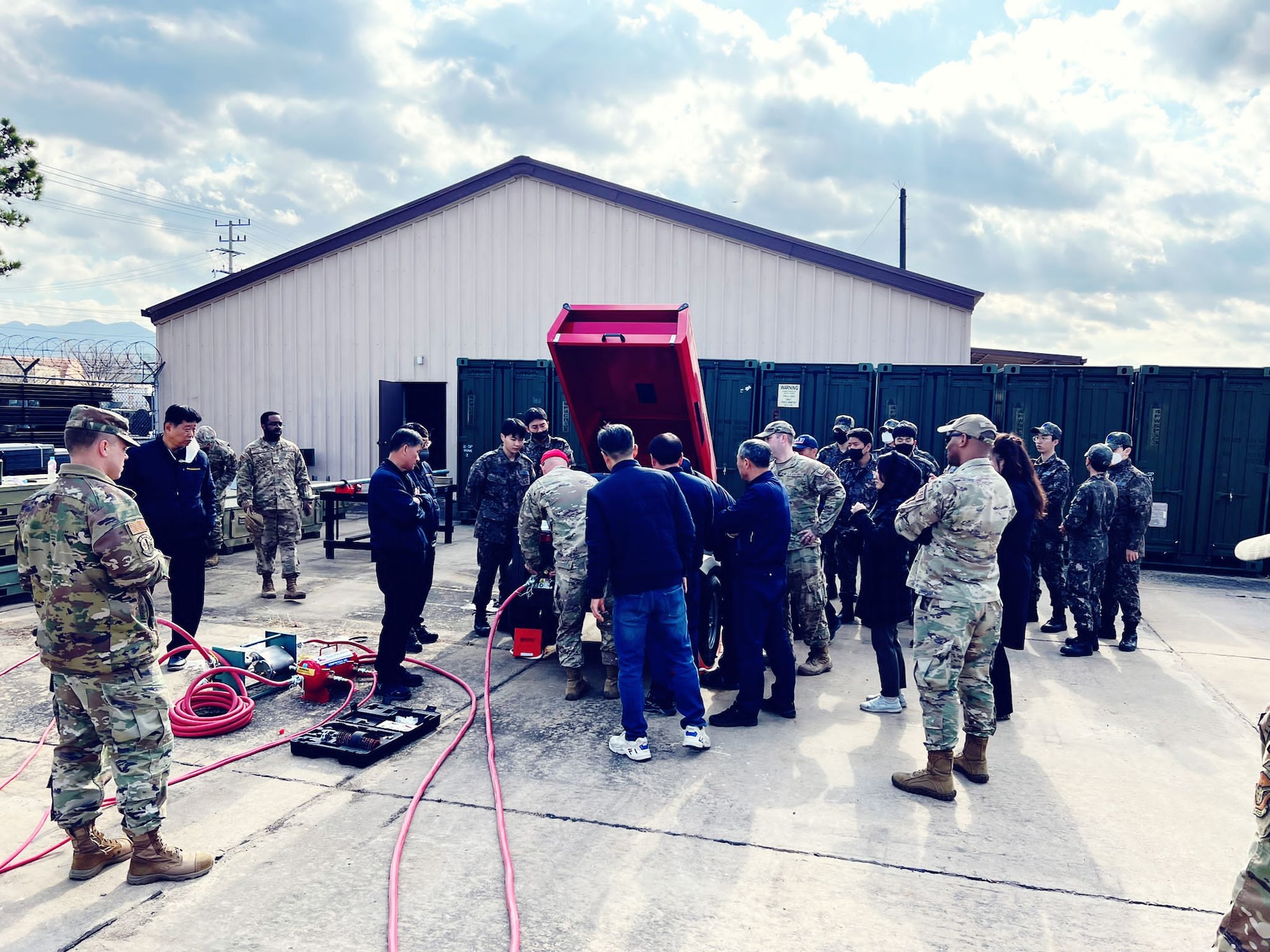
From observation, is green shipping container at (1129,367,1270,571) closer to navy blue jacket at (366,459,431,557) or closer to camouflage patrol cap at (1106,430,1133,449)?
camouflage patrol cap at (1106,430,1133,449)

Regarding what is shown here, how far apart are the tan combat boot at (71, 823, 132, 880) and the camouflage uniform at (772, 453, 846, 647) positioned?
417 cm

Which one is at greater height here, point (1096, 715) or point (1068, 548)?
point (1068, 548)

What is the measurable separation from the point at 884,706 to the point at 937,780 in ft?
4.06

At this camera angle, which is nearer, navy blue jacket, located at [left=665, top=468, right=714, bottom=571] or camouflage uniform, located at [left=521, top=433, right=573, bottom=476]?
navy blue jacket, located at [left=665, top=468, right=714, bottom=571]

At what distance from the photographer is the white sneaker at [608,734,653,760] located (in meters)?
4.33

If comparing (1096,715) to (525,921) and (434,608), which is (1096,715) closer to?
(525,921)

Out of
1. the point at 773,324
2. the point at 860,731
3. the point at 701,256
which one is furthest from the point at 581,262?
the point at 860,731

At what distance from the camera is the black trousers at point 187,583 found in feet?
18.6

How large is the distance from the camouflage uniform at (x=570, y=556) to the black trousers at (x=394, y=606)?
999 millimetres

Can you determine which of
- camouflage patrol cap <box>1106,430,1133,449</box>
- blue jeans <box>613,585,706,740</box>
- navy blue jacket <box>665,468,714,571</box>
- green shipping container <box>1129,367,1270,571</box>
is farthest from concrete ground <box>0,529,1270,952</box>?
green shipping container <box>1129,367,1270,571</box>

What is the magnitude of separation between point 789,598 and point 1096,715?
2.14 meters

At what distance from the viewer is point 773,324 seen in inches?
532

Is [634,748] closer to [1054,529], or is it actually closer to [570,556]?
[570,556]

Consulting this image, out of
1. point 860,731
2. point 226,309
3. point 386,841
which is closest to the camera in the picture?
point 386,841
